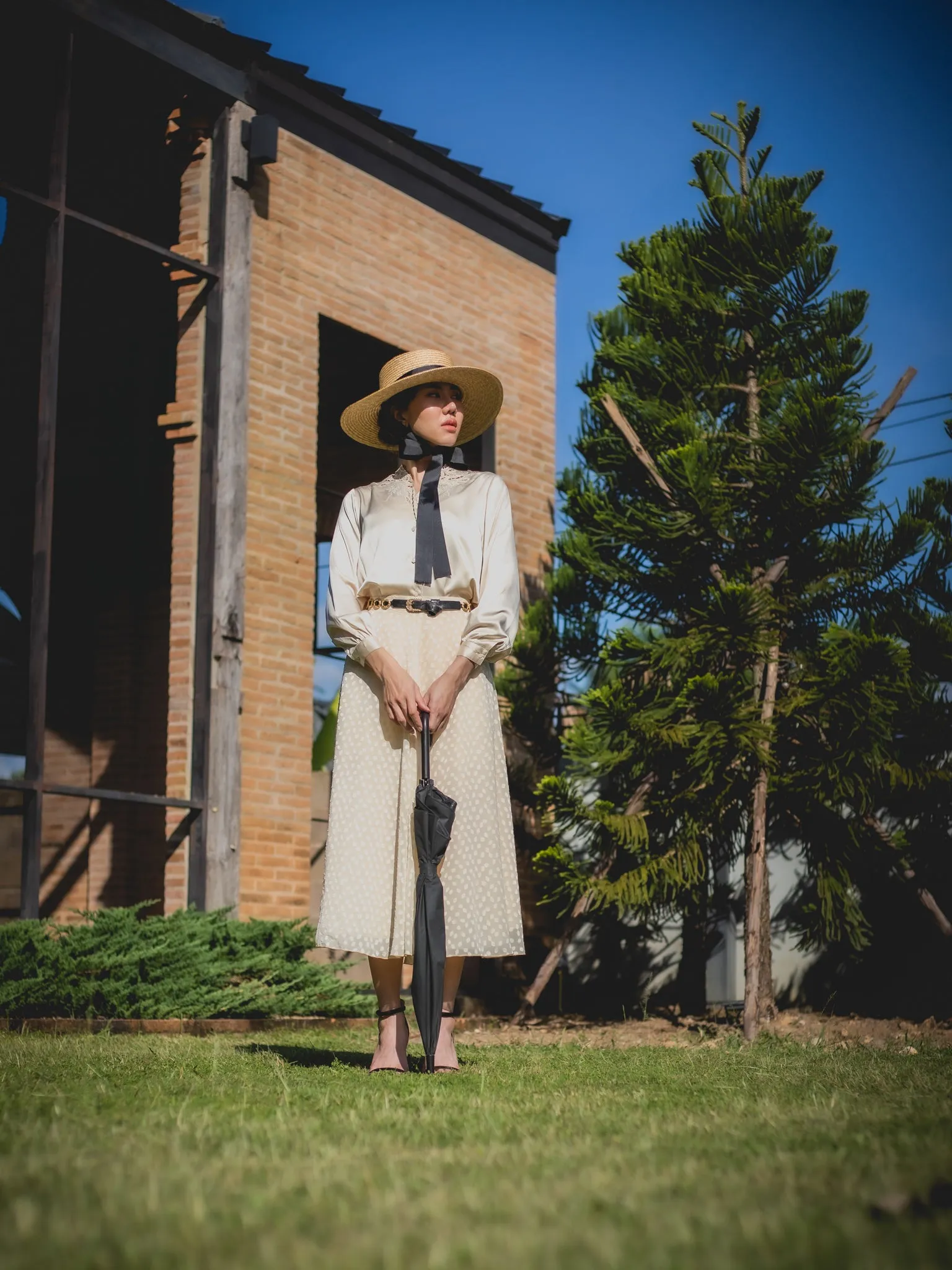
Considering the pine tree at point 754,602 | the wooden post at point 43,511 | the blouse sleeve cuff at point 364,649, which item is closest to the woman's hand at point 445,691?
the blouse sleeve cuff at point 364,649

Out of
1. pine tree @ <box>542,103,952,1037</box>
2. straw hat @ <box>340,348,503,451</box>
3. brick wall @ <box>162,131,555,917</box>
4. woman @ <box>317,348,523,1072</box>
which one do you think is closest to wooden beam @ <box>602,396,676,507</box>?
pine tree @ <box>542,103,952,1037</box>

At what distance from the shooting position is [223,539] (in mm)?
8523

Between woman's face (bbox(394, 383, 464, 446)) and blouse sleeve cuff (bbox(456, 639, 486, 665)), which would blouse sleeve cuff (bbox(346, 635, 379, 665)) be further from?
woman's face (bbox(394, 383, 464, 446))

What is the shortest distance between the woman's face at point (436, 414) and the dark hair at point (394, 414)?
0.01 meters

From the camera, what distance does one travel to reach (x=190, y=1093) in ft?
10.7

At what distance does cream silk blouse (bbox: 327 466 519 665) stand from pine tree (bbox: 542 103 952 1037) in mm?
2274

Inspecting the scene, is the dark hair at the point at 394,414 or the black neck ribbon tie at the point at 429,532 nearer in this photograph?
the black neck ribbon tie at the point at 429,532

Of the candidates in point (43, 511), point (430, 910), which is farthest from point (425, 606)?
point (43, 511)

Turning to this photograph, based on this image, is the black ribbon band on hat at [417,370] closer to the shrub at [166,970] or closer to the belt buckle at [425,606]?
the belt buckle at [425,606]

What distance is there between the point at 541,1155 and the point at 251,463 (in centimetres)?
685

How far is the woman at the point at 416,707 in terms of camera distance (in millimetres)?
4102

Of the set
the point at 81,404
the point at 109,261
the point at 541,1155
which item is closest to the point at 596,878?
the point at 541,1155

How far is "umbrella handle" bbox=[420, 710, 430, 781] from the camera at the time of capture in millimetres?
4043

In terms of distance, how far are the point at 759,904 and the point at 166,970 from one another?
2664 millimetres
